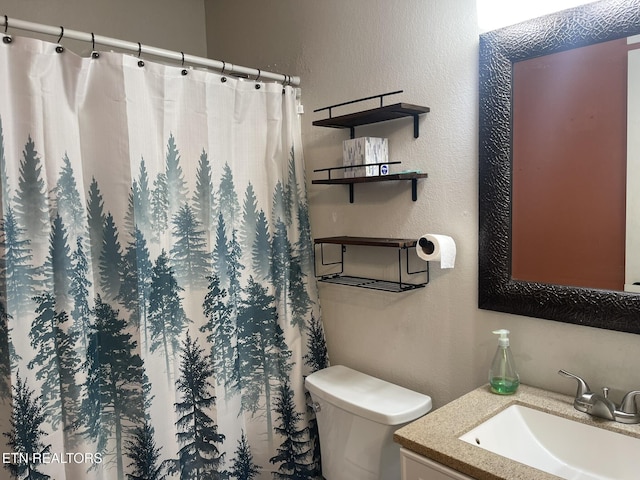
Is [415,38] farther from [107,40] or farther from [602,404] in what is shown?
[602,404]

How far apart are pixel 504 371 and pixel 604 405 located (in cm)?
26

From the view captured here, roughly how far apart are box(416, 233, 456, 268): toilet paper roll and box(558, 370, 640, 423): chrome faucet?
1.48ft

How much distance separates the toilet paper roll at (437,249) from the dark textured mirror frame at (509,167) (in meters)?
0.09

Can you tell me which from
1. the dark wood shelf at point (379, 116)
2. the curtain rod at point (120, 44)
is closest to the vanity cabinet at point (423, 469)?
the dark wood shelf at point (379, 116)

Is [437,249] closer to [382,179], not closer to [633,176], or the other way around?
[382,179]

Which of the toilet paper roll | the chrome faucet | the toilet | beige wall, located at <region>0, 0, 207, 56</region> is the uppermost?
beige wall, located at <region>0, 0, 207, 56</region>

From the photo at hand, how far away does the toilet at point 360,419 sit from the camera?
151 cm

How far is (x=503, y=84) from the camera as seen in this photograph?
139 cm

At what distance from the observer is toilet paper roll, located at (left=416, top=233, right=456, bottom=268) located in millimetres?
1486

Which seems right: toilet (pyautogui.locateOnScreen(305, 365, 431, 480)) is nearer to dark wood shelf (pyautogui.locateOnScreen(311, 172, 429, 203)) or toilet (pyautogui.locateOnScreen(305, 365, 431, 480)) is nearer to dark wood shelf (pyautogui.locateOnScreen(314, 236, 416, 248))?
dark wood shelf (pyautogui.locateOnScreen(314, 236, 416, 248))

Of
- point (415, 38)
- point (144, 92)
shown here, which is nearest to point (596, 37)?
point (415, 38)

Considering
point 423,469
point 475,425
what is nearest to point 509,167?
point 475,425

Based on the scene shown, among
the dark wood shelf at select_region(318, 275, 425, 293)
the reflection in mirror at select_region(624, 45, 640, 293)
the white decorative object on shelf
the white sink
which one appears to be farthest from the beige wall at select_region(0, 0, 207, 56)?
the white sink

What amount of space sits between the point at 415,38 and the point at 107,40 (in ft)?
3.36
